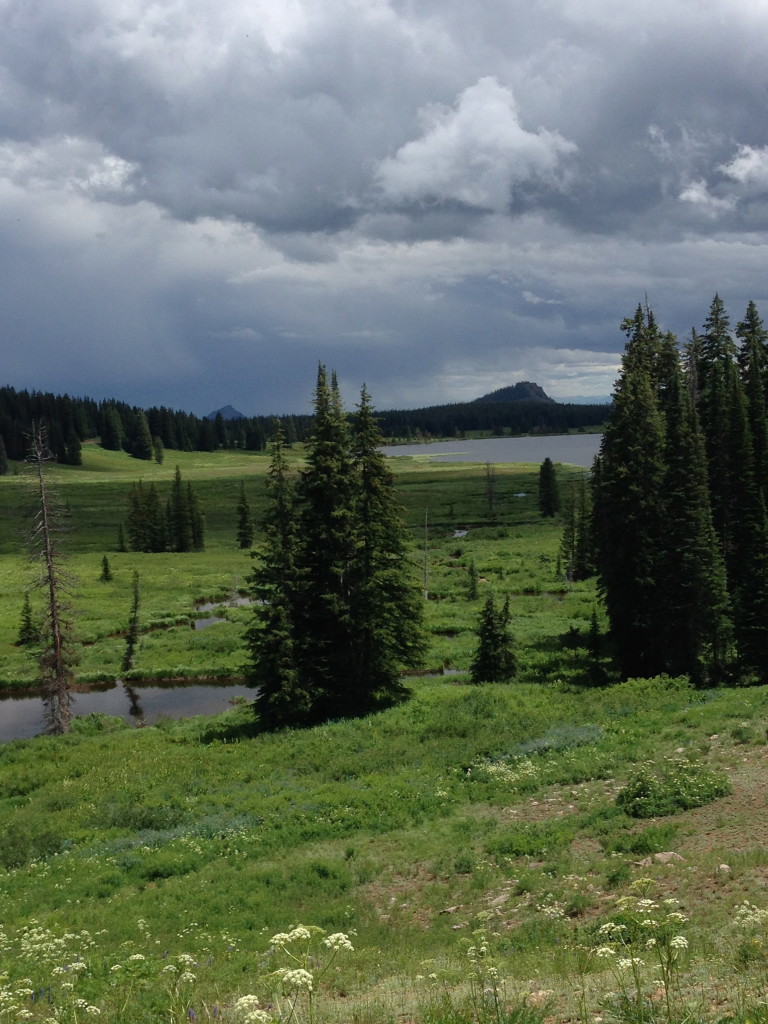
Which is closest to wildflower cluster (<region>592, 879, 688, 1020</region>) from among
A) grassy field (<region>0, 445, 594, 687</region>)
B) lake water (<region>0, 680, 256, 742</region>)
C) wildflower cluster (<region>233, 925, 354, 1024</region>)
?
wildflower cluster (<region>233, 925, 354, 1024</region>)

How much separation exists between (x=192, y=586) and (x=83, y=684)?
3139 cm

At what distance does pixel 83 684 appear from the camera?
47.2m

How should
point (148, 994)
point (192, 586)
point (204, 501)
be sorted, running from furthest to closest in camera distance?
point (204, 501), point (192, 586), point (148, 994)

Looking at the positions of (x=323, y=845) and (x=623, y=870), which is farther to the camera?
(x=323, y=845)

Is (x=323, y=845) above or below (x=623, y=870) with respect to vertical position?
below

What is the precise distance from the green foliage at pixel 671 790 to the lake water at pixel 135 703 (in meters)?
29.0

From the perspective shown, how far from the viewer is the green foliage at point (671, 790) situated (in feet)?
48.2

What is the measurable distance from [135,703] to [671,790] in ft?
118

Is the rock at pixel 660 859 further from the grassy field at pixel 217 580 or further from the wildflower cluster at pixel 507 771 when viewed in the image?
the grassy field at pixel 217 580

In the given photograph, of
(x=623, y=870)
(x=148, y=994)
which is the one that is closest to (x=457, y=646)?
(x=623, y=870)

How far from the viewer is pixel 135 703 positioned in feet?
142

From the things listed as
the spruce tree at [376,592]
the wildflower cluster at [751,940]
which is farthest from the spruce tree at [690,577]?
the wildflower cluster at [751,940]

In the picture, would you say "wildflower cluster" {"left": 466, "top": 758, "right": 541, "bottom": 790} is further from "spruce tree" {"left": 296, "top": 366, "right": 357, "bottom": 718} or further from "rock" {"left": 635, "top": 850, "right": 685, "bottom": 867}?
"spruce tree" {"left": 296, "top": 366, "right": 357, "bottom": 718}

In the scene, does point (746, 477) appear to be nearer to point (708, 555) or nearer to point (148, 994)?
point (708, 555)
